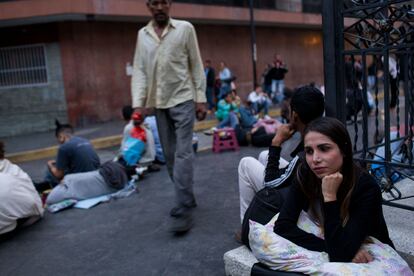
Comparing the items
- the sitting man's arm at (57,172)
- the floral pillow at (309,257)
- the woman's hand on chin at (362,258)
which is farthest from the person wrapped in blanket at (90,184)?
the woman's hand on chin at (362,258)

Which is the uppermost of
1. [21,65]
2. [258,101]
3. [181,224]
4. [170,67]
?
[21,65]

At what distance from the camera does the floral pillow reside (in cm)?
208

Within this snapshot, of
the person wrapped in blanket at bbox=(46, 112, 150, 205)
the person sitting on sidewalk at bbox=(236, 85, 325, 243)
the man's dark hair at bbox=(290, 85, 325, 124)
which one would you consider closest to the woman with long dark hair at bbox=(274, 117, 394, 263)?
the person sitting on sidewalk at bbox=(236, 85, 325, 243)

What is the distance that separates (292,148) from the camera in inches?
129

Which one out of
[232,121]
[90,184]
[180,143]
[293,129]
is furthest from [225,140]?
[293,129]

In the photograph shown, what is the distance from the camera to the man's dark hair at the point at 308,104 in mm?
2775

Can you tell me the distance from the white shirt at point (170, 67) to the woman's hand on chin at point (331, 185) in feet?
7.20

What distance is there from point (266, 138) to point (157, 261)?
4967 millimetres

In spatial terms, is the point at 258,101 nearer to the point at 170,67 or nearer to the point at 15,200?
the point at 170,67

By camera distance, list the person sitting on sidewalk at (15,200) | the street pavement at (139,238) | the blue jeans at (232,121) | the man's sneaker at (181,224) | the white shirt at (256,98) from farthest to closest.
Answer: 1. the white shirt at (256,98)
2. the blue jeans at (232,121)
3. the person sitting on sidewalk at (15,200)
4. the man's sneaker at (181,224)
5. the street pavement at (139,238)

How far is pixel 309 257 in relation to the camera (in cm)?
221

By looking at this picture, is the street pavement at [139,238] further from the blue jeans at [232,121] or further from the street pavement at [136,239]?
the blue jeans at [232,121]

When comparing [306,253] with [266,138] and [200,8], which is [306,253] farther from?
[200,8]

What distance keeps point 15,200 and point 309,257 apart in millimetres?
2989
